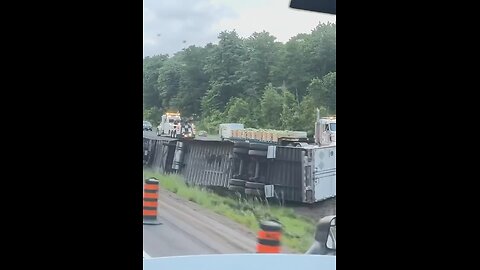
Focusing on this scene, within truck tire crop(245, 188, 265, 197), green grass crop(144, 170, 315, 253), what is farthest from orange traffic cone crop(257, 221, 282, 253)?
truck tire crop(245, 188, 265, 197)

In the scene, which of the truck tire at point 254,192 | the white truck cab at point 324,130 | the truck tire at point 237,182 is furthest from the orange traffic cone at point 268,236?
the white truck cab at point 324,130

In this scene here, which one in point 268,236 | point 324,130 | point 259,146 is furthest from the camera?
point 268,236

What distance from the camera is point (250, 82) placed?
382 cm

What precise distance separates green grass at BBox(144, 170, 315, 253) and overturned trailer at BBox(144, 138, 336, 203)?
0.07 metres

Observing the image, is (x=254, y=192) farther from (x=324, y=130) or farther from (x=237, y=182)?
(x=324, y=130)

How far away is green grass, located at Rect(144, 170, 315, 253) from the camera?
12.5ft

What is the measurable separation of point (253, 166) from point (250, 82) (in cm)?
64

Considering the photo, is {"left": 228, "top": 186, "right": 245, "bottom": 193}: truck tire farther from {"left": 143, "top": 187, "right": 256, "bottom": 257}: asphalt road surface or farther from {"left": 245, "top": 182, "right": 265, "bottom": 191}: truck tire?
{"left": 143, "top": 187, "right": 256, "bottom": 257}: asphalt road surface

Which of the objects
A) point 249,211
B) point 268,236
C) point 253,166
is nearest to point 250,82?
point 253,166
